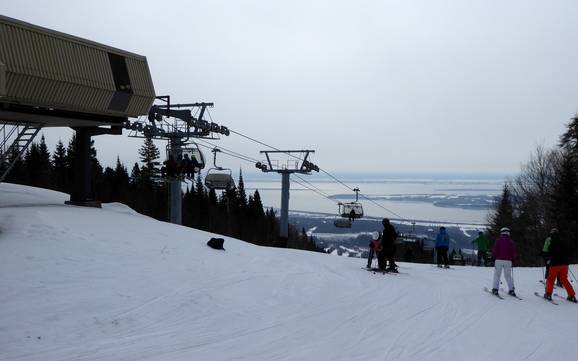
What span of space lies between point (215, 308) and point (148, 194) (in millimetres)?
70402

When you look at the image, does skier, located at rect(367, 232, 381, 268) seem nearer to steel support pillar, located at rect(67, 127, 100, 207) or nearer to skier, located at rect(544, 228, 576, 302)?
skier, located at rect(544, 228, 576, 302)

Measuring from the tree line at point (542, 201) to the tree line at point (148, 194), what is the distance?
37.4 meters

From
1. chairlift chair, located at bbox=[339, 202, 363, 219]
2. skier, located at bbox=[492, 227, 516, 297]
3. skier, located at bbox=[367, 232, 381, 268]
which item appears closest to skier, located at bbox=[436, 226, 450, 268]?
skier, located at bbox=[367, 232, 381, 268]

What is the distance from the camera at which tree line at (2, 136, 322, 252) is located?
7181 cm

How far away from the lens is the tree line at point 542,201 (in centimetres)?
3797

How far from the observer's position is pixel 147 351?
264 inches

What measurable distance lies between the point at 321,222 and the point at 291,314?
146384mm

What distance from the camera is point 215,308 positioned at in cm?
913

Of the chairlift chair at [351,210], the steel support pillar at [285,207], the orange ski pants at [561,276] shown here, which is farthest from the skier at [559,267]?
the chairlift chair at [351,210]

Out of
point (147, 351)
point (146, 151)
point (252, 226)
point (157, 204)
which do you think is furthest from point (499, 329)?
point (146, 151)

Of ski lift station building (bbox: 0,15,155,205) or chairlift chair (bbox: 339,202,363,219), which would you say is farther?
chairlift chair (bbox: 339,202,363,219)

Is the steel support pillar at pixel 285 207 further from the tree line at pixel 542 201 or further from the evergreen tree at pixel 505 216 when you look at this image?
the evergreen tree at pixel 505 216

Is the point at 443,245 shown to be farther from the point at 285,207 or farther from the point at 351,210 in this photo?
the point at 351,210

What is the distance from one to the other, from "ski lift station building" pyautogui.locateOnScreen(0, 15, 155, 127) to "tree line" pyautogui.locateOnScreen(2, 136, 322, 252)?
1842 inches
